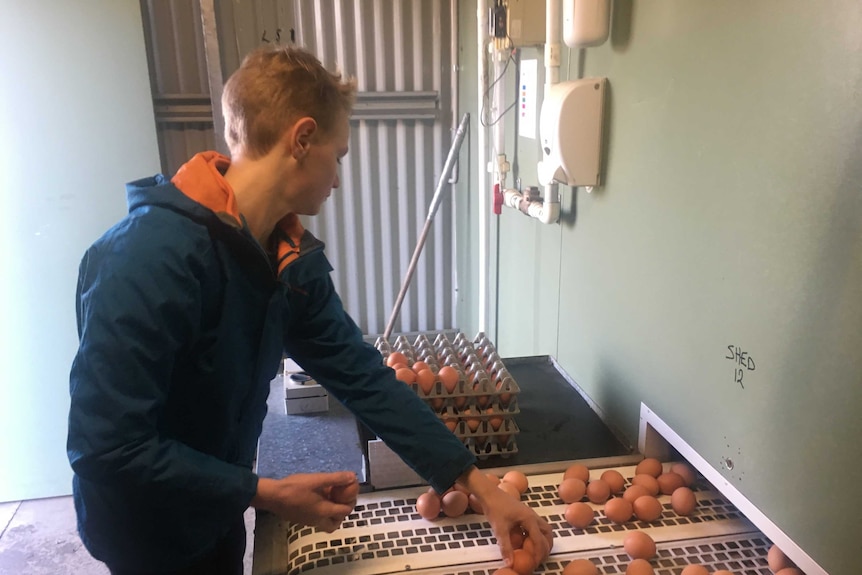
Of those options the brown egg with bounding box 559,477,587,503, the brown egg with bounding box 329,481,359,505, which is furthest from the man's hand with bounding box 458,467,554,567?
the brown egg with bounding box 329,481,359,505

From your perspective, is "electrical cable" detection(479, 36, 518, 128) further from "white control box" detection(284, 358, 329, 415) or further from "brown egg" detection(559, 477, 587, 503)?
"brown egg" detection(559, 477, 587, 503)

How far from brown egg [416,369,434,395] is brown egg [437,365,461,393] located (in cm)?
2

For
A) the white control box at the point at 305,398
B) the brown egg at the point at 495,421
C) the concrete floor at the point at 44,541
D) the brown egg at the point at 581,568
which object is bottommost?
the concrete floor at the point at 44,541

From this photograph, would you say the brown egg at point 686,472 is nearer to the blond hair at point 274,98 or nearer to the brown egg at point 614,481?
the brown egg at point 614,481

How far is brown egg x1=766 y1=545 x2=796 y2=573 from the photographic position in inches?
38.9

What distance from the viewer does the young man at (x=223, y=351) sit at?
83 centimetres

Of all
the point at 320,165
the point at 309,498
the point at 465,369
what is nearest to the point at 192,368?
the point at 309,498

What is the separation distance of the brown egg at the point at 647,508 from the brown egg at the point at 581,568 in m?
0.16

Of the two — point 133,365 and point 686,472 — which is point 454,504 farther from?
point 133,365

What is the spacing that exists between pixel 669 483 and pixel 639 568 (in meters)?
0.27

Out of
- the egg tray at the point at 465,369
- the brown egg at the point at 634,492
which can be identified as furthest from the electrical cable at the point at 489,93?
the brown egg at the point at 634,492

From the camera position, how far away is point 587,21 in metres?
1.40

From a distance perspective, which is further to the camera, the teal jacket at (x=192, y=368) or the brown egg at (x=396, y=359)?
the brown egg at (x=396, y=359)

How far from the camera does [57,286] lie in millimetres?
2662
